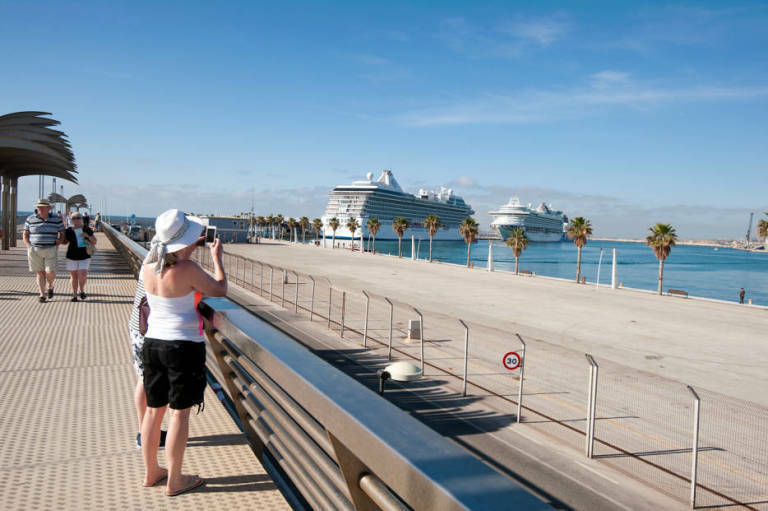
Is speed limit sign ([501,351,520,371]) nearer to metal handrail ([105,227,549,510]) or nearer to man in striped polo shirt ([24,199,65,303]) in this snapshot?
metal handrail ([105,227,549,510])

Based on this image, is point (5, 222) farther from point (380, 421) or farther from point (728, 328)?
point (728, 328)

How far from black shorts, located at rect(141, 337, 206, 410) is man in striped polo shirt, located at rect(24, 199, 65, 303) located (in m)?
7.74

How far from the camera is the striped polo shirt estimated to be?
880 centimetres

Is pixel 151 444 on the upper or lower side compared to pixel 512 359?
upper

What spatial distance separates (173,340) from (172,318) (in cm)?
10

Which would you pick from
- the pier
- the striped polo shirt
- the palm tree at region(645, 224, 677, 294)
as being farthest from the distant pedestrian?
the palm tree at region(645, 224, 677, 294)

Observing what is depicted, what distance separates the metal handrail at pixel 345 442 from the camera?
39.1 inches

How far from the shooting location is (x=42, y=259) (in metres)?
8.59

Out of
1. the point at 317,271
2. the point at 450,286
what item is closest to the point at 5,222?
the point at 317,271

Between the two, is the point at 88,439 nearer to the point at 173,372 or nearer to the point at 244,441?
the point at 244,441

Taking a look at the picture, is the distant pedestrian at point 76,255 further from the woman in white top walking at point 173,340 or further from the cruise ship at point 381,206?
the cruise ship at point 381,206

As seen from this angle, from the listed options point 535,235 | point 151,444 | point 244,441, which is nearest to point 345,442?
point 151,444

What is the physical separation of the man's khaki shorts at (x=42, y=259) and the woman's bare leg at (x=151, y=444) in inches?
307

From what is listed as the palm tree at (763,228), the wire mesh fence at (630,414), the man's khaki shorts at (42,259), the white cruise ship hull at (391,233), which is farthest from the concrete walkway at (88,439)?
the white cruise ship hull at (391,233)
